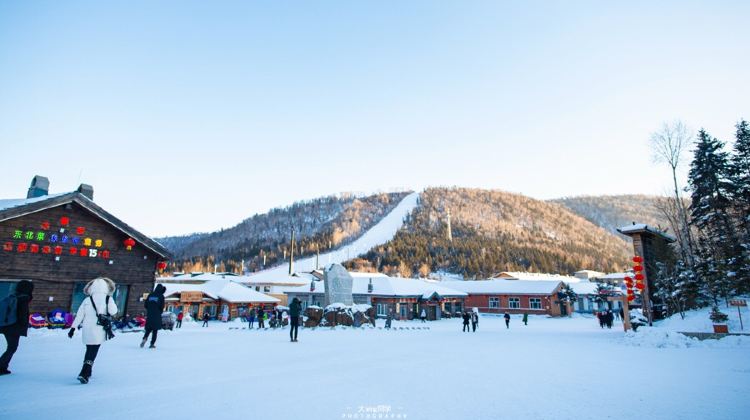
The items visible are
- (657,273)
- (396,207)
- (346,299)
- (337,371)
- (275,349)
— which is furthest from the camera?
(396,207)

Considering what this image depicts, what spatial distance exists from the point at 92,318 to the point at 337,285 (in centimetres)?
2274

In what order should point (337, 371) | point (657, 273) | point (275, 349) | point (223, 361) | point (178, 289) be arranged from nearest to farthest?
1. point (337, 371)
2. point (223, 361)
3. point (275, 349)
4. point (657, 273)
5. point (178, 289)

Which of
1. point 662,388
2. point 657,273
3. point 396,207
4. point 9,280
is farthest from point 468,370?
point 396,207

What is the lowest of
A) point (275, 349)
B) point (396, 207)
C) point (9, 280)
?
point (275, 349)

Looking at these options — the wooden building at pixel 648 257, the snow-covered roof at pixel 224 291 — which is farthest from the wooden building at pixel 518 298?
the wooden building at pixel 648 257

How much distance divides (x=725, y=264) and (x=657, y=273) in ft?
9.01

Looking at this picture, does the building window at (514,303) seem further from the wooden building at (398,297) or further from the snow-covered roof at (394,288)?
the wooden building at (398,297)

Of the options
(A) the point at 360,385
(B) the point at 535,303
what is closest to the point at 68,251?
(A) the point at 360,385

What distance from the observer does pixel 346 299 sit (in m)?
29.0

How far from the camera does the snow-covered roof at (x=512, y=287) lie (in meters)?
50.5

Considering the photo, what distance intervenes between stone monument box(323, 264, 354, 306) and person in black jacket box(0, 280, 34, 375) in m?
21.7

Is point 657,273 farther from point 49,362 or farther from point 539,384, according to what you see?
point 49,362

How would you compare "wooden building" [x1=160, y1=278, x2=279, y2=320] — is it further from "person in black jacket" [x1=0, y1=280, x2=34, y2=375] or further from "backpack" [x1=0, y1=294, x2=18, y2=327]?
"backpack" [x1=0, y1=294, x2=18, y2=327]

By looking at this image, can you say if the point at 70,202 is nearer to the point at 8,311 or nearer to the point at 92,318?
the point at 8,311
